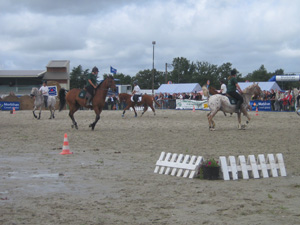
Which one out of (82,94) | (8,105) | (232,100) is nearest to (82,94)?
(82,94)

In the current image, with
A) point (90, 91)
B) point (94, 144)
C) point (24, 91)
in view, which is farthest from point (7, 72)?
point (94, 144)

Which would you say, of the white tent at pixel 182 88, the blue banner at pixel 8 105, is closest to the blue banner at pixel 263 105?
the white tent at pixel 182 88

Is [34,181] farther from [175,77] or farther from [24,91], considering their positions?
[175,77]

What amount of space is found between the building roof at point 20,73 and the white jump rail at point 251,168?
75.0 m

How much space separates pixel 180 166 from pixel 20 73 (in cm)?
7800

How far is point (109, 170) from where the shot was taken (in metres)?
9.41

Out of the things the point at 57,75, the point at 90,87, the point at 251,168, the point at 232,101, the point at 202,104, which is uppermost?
the point at 57,75

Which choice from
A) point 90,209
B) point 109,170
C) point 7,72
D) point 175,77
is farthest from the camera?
point 175,77

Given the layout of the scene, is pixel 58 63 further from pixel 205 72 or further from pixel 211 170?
pixel 211 170

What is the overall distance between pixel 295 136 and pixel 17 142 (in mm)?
10264

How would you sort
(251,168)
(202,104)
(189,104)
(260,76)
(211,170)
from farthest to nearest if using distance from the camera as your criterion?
(260,76) → (189,104) → (202,104) → (251,168) → (211,170)

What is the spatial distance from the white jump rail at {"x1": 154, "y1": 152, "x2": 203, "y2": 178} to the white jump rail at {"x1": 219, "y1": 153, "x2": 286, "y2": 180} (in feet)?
1.79

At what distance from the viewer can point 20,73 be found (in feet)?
269

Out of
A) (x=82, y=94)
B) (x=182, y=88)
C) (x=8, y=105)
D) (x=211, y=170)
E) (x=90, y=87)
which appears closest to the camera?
(x=211, y=170)
